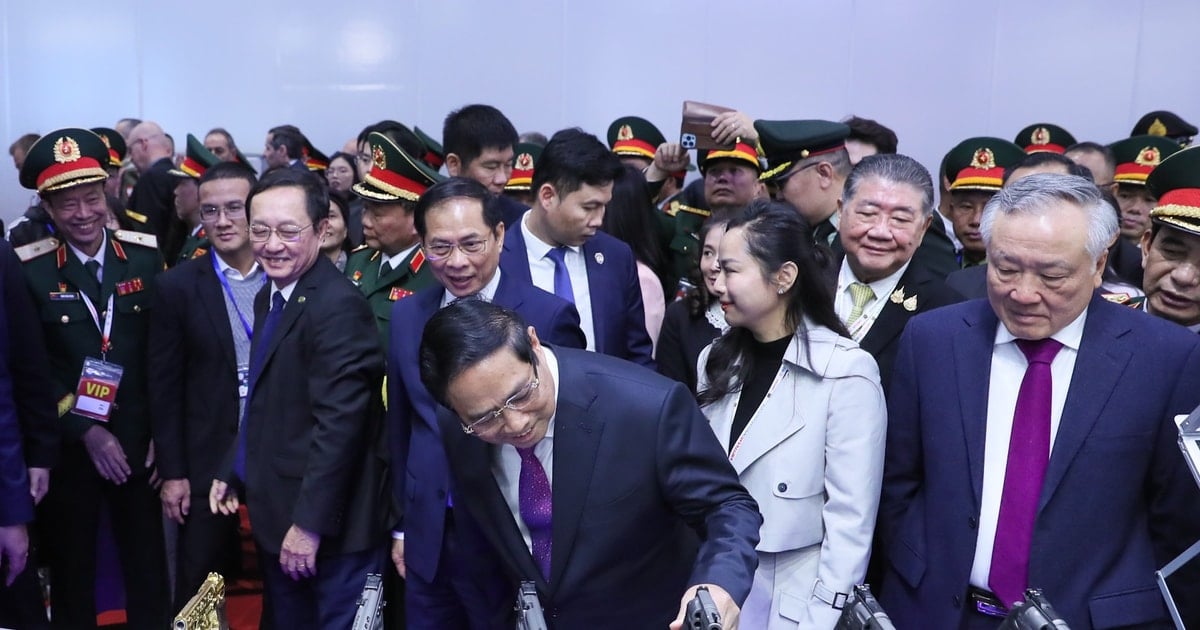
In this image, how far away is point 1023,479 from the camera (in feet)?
5.83

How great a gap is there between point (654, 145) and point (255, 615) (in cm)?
310

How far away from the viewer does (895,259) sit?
7.82 feet

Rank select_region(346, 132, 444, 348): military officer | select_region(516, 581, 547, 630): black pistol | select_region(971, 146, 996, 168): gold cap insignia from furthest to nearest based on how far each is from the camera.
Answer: select_region(971, 146, 996, 168): gold cap insignia < select_region(346, 132, 444, 348): military officer < select_region(516, 581, 547, 630): black pistol

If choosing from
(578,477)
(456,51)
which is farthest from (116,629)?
(456,51)

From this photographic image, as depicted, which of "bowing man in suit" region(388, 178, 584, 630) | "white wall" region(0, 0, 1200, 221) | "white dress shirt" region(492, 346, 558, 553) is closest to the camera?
"white dress shirt" region(492, 346, 558, 553)

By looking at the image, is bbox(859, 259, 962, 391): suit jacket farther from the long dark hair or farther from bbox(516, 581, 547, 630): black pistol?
bbox(516, 581, 547, 630): black pistol

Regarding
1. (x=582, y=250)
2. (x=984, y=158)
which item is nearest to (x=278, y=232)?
(x=582, y=250)

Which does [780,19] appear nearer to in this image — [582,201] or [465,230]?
[582,201]

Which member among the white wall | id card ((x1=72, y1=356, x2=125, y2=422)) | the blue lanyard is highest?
the white wall

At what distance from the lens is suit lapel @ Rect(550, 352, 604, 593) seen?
1807 mm

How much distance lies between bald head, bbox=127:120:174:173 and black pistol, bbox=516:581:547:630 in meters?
5.23

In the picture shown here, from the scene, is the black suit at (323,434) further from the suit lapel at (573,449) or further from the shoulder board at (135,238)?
the shoulder board at (135,238)

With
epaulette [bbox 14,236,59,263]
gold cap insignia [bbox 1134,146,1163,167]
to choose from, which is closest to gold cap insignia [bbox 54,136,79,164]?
epaulette [bbox 14,236,59,263]

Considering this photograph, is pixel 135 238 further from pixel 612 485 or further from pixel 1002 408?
pixel 1002 408
